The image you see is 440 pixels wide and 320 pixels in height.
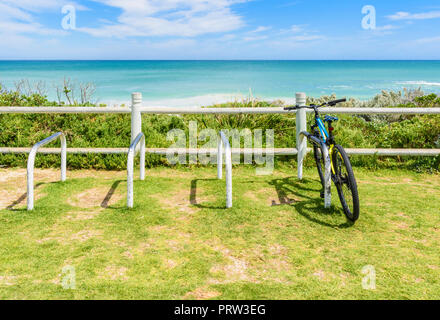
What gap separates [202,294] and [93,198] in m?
2.95

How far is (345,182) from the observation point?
4344 mm

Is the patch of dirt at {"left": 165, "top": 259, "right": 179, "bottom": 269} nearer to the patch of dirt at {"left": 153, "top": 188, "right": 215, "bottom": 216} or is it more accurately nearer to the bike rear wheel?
the patch of dirt at {"left": 153, "top": 188, "right": 215, "bottom": 216}

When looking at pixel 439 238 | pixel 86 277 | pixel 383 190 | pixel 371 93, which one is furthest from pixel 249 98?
pixel 371 93

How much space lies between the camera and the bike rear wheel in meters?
4.07

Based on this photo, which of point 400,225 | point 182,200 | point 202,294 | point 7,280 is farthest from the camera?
point 182,200

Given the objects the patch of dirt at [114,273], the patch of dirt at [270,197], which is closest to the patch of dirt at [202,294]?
the patch of dirt at [114,273]

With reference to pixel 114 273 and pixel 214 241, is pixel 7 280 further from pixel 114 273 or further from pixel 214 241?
pixel 214 241

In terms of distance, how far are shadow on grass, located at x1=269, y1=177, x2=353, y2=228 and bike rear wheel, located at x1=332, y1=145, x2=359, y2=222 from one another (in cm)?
16

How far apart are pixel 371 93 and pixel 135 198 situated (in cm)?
3809

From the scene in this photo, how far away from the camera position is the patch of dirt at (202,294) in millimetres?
2844

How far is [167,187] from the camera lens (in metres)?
5.80
